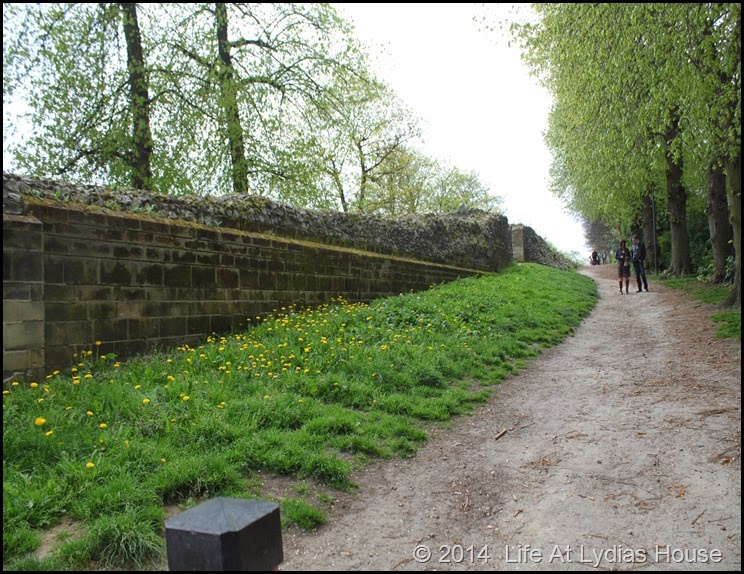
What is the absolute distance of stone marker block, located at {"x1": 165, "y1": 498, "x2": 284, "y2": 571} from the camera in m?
1.78

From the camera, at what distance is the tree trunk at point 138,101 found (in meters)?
12.7

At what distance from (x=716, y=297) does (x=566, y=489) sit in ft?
32.5

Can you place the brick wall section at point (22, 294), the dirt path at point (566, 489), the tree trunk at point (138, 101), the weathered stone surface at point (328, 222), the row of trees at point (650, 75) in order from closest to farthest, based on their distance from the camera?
1. the dirt path at point (566, 489)
2. the brick wall section at point (22, 294)
3. the weathered stone surface at point (328, 222)
4. the row of trees at point (650, 75)
5. the tree trunk at point (138, 101)

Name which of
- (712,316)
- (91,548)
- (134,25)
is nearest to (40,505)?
(91,548)

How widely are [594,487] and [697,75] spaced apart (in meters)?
7.02

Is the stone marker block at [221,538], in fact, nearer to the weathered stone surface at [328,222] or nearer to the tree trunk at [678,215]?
the weathered stone surface at [328,222]

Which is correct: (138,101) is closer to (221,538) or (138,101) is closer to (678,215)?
(221,538)

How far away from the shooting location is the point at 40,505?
10.5ft

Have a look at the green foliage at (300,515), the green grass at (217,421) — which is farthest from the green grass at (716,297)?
the green foliage at (300,515)

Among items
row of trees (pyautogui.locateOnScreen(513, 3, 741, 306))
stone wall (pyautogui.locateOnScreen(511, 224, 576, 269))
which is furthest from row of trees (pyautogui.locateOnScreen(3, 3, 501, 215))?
stone wall (pyautogui.locateOnScreen(511, 224, 576, 269))

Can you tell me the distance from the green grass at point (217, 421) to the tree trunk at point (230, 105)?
7145 mm

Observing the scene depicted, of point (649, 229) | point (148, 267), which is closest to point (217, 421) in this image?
point (148, 267)

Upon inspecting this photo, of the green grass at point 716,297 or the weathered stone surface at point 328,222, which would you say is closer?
the weathered stone surface at point 328,222

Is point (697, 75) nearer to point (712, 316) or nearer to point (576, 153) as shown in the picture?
point (712, 316)
